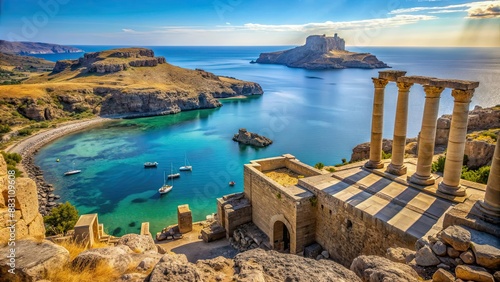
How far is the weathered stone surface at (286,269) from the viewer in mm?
5246

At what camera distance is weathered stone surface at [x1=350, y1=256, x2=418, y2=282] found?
5.44 m

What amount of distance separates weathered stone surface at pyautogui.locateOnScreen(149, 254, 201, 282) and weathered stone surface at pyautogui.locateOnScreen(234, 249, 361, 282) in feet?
2.38

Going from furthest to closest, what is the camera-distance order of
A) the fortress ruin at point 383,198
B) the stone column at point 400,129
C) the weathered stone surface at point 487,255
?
1. the stone column at point 400,129
2. the fortress ruin at point 383,198
3. the weathered stone surface at point 487,255

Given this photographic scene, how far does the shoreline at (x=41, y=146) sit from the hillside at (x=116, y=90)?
5.31 m

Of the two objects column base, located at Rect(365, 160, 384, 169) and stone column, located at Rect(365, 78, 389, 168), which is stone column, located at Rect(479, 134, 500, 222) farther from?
column base, located at Rect(365, 160, 384, 169)

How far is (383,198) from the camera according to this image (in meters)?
12.9

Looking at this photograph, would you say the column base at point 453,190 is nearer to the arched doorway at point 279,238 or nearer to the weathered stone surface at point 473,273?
the weathered stone surface at point 473,273

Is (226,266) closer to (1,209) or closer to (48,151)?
(1,209)

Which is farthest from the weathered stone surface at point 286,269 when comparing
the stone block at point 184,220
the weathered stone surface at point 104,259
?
the stone block at point 184,220

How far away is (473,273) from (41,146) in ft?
197

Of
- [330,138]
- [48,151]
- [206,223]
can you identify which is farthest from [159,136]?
[206,223]

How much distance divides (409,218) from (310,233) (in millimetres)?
4616

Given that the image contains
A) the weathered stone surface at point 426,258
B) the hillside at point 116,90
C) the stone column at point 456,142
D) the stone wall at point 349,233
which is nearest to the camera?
the weathered stone surface at point 426,258

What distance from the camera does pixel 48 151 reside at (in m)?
50.4
